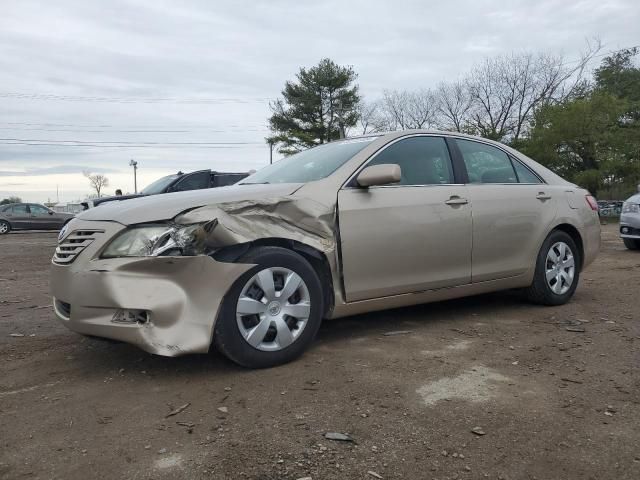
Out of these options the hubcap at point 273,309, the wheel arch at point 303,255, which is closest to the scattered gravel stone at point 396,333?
the wheel arch at point 303,255

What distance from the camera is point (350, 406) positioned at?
278 centimetres

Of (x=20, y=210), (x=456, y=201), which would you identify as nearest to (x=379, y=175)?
(x=456, y=201)

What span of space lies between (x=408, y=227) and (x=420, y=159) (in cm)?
67

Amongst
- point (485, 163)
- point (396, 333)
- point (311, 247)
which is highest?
point (485, 163)

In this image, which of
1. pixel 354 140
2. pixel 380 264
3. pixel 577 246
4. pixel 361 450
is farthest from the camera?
pixel 577 246

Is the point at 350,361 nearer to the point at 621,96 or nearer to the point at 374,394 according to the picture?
the point at 374,394

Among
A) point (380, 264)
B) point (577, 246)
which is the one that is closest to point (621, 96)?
point (577, 246)

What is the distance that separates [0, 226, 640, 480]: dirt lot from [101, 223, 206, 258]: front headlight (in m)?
0.76

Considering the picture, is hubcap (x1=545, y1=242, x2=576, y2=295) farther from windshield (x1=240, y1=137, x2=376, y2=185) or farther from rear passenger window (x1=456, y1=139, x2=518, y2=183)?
windshield (x1=240, y1=137, x2=376, y2=185)

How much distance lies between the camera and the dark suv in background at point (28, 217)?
2247 cm

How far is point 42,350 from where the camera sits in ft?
12.9

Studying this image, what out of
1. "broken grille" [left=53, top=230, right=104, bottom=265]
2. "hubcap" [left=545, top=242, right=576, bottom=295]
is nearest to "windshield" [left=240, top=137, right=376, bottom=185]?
"broken grille" [left=53, top=230, right=104, bottom=265]

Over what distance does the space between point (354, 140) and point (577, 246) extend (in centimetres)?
258

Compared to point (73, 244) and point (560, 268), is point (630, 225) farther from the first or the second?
point (73, 244)
